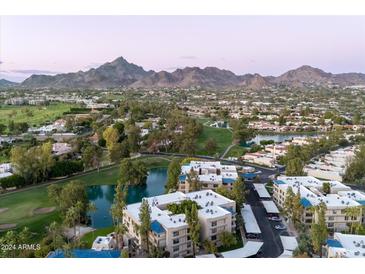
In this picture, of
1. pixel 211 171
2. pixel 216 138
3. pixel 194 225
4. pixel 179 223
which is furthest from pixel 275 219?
pixel 216 138

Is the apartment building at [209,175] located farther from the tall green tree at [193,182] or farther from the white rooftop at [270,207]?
the white rooftop at [270,207]

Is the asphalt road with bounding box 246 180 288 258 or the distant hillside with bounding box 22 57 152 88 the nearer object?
the asphalt road with bounding box 246 180 288 258

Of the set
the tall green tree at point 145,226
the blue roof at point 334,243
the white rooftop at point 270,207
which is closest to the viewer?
the blue roof at point 334,243

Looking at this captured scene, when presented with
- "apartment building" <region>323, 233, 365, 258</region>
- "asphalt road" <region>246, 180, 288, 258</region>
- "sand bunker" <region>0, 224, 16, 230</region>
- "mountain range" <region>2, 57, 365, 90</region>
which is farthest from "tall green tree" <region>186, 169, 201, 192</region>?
"mountain range" <region>2, 57, 365, 90</region>

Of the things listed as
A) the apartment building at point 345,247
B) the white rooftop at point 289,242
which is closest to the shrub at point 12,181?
the white rooftop at point 289,242

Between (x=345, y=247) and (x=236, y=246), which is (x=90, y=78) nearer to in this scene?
(x=236, y=246)

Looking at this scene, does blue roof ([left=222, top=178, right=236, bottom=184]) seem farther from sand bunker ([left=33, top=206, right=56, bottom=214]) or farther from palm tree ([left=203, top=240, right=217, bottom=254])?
sand bunker ([left=33, top=206, right=56, bottom=214])

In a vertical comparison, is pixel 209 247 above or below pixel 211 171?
below
